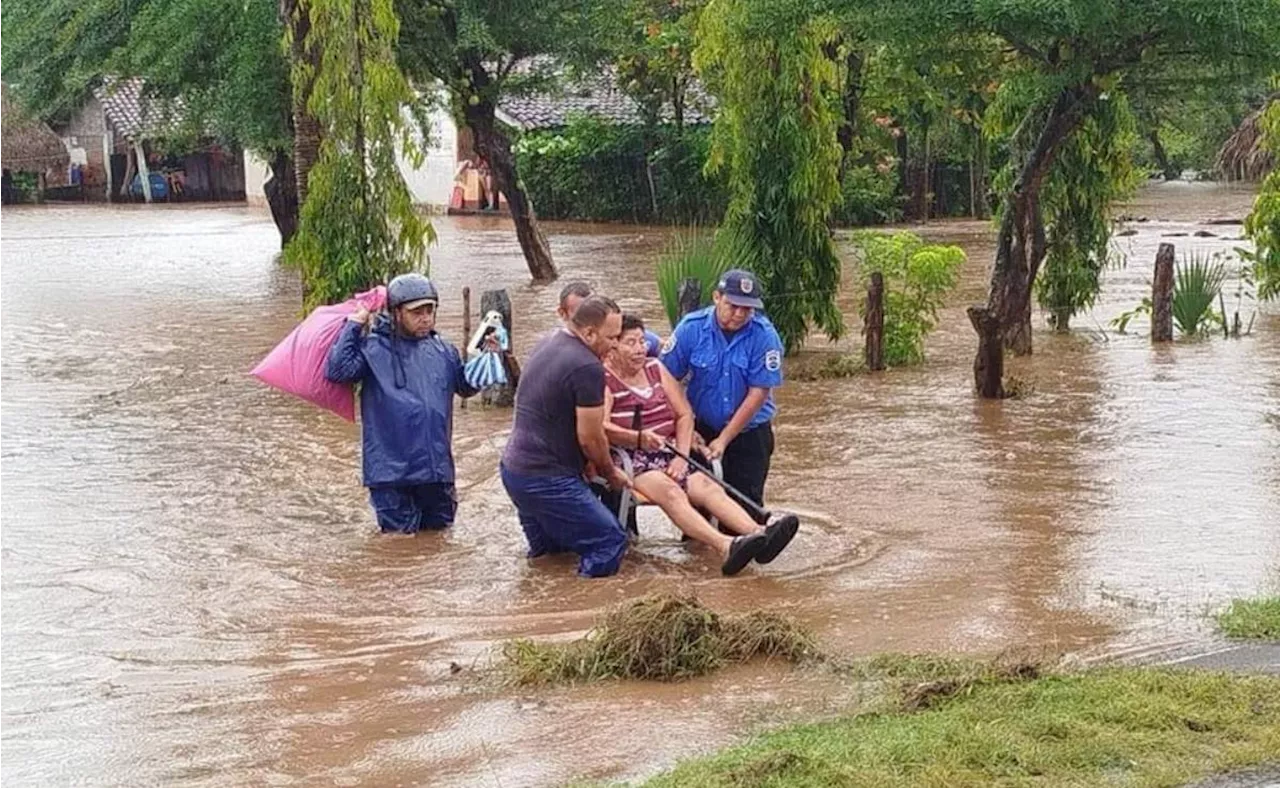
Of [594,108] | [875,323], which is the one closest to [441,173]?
[594,108]

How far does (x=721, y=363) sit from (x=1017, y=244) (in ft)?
21.2

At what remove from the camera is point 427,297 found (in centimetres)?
991

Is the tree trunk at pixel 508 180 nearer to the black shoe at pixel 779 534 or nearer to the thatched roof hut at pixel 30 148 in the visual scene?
the black shoe at pixel 779 534

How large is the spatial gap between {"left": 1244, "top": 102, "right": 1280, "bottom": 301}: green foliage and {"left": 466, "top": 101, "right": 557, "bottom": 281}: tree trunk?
34.9 ft

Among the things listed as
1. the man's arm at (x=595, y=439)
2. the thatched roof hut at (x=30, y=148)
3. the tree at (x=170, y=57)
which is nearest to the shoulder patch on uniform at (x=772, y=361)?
the man's arm at (x=595, y=439)

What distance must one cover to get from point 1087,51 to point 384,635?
26.0ft

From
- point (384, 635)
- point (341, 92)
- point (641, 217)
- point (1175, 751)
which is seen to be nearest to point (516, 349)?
point (341, 92)

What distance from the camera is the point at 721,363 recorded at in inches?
372

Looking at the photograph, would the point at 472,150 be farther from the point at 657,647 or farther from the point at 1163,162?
the point at 657,647

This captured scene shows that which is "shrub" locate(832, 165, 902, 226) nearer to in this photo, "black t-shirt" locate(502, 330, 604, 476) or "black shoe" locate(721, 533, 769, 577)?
"black t-shirt" locate(502, 330, 604, 476)

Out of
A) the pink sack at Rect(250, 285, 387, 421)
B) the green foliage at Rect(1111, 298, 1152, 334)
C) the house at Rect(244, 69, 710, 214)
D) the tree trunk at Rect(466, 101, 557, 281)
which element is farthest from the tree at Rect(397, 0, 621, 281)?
the house at Rect(244, 69, 710, 214)

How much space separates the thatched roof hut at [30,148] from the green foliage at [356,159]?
141 feet

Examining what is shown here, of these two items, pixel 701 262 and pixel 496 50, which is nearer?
pixel 701 262

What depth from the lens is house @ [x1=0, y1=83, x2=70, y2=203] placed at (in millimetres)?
54875
